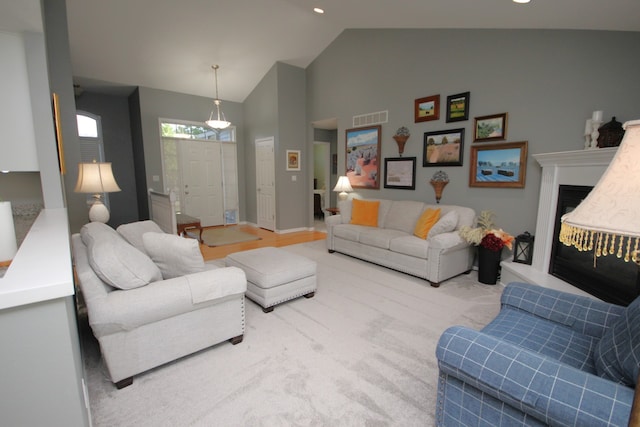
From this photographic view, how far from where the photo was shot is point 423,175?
4.41 metres

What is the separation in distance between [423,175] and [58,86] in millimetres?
4737

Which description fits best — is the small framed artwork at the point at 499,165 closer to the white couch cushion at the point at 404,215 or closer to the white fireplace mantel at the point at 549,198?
the white fireplace mantel at the point at 549,198

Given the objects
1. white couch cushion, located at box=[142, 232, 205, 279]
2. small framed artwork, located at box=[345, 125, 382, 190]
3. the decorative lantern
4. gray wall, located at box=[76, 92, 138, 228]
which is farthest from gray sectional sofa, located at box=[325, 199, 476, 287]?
gray wall, located at box=[76, 92, 138, 228]

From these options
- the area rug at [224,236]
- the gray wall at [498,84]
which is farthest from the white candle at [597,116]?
the area rug at [224,236]

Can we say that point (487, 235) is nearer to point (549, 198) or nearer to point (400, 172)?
point (549, 198)

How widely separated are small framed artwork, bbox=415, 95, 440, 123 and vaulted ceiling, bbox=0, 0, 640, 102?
35.0 inches

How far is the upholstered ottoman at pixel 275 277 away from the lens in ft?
8.79

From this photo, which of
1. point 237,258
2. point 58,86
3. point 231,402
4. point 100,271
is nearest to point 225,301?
point 231,402

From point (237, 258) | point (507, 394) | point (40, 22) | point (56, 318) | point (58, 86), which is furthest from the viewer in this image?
point (58, 86)

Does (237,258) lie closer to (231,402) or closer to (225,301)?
(225,301)

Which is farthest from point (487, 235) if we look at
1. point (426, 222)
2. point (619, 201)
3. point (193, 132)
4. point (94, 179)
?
point (193, 132)

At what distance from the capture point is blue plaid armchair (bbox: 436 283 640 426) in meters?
0.97

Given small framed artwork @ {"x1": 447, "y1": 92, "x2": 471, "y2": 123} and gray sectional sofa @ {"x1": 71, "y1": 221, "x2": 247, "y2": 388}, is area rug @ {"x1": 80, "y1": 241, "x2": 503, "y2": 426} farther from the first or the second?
small framed artwork @ {"x1": 447, "y1": 92, "x2": 471, "y2": 123}

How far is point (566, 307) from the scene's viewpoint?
5.36 ft
